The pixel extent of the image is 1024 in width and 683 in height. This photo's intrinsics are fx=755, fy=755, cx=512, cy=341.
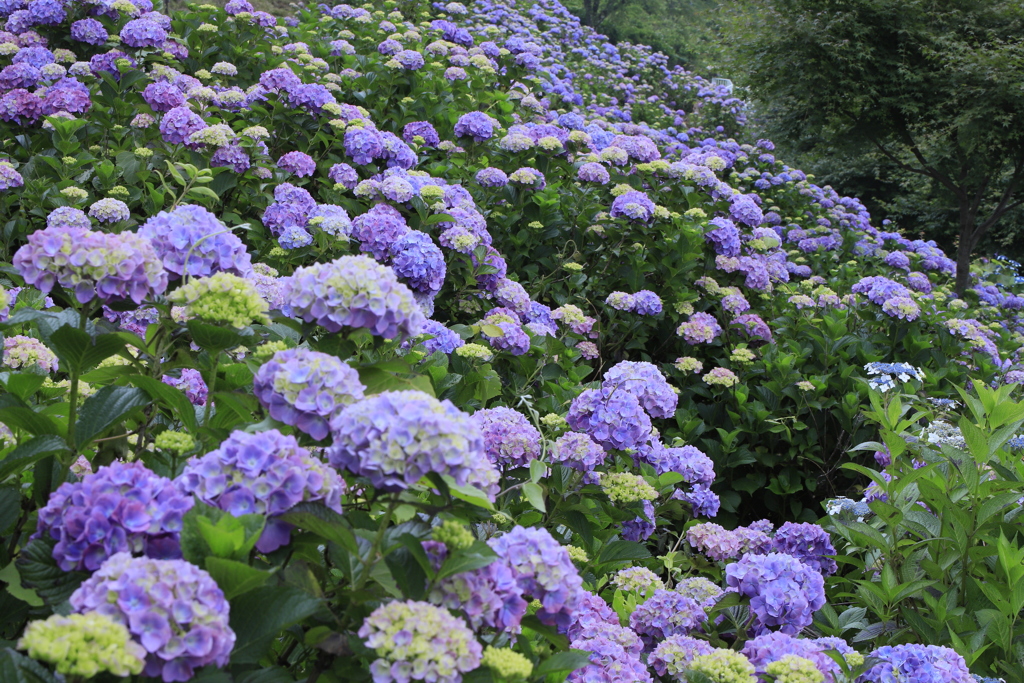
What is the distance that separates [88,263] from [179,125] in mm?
2558

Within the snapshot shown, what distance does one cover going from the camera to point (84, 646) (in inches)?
30.1

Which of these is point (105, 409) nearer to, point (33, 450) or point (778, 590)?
point (33, 450)

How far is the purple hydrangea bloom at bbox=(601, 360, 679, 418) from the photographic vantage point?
2342 millimetres

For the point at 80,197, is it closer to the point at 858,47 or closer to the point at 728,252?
the point at 728,252

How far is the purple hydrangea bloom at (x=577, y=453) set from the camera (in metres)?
2.03

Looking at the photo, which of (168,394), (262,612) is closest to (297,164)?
(168,394)

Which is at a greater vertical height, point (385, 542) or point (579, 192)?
point (385, 542)

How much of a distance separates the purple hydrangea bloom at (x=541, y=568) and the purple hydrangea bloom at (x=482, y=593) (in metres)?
0.03

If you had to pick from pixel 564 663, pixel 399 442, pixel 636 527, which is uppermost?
pixel 399 442

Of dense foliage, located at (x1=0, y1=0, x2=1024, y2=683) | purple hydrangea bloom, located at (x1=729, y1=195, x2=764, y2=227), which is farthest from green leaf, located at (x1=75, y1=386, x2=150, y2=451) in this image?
purple hydrangea bloom, located at (x1=729, y1=195, x2=764, y2=227)

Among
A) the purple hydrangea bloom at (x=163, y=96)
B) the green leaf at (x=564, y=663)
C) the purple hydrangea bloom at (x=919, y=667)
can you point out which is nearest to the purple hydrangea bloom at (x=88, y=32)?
the purple hydrangea bloom at (x=163, y=96)

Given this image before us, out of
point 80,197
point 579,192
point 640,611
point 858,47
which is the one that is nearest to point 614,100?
point 858,47

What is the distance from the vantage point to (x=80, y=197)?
9.98 ft

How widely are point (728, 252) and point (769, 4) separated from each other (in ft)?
20.4
